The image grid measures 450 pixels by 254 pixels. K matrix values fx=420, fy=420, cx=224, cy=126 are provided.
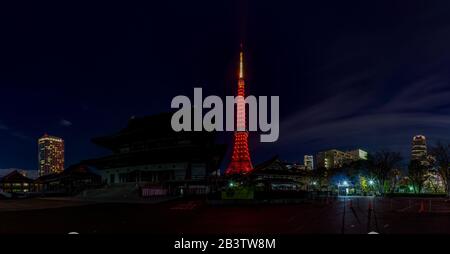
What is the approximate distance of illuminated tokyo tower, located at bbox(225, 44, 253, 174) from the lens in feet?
340

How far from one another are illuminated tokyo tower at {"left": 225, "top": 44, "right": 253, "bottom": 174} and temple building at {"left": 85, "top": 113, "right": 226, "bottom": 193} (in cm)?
2155

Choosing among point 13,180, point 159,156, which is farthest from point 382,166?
point 13,180

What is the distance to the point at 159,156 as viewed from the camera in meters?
77.1

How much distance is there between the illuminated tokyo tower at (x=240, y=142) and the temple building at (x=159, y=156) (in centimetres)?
2155

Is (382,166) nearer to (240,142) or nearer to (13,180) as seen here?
(240,142)

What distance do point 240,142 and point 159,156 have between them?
33.6 metres

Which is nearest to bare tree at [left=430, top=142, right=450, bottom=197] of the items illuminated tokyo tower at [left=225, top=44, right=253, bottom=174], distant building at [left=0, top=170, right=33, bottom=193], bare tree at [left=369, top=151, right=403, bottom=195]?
bare tree at [left=369, top=151, right=403, bottom=195]

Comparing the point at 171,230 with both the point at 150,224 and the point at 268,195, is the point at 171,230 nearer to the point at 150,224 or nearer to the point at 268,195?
the point at 150,224

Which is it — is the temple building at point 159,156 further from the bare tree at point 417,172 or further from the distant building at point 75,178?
the bare tree at point 417,172

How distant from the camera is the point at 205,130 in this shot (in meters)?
77.2

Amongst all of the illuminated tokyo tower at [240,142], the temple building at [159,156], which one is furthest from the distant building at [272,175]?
the illuminated tokyo tower at [240,142]

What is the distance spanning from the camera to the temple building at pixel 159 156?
73000 millimetres
